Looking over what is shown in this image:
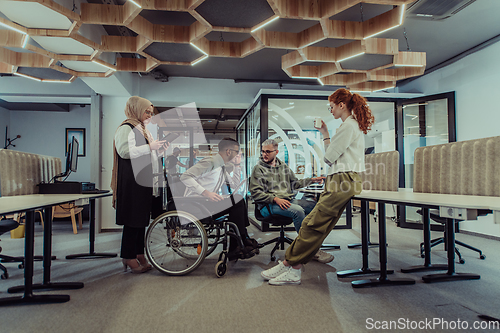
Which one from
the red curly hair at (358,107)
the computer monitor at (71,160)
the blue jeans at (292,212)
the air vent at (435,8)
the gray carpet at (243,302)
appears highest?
the air vent at (435,8)

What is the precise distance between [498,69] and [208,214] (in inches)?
177

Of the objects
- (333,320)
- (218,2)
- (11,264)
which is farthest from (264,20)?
(11,264)

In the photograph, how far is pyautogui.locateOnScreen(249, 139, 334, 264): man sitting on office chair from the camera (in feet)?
9.02

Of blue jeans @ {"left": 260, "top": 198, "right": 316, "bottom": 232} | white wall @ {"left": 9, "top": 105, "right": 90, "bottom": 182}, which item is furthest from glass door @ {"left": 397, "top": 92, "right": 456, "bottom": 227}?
white wall @ {"left": 9, "top": 105, "right": 90, "bottom": 182}

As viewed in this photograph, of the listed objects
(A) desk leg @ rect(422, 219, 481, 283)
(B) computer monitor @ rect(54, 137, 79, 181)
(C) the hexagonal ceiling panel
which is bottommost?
(A) desk leg @ rect(422, 219, 481, 283)

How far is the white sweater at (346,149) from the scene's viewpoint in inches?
78.3

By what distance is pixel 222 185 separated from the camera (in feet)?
8.62

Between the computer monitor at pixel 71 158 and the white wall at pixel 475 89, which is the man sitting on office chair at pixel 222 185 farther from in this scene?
the white wall at pixel 475 89

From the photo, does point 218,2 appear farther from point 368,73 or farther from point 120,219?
point 368,73

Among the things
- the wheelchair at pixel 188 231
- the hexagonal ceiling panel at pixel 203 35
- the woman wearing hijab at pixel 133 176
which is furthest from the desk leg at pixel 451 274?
the woman wearing hijab at pixel 133 176

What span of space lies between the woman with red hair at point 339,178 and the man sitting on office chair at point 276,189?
2.19 ft

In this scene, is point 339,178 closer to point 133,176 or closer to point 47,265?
point 133,176

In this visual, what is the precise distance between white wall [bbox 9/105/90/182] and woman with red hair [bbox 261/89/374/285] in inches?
243

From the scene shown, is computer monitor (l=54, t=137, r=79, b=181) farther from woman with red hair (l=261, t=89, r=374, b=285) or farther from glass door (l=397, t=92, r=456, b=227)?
glass door (l=397, t=92, r=456, b=227)
